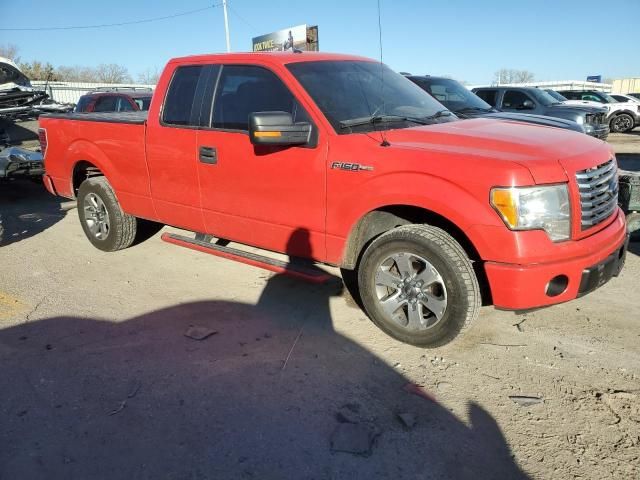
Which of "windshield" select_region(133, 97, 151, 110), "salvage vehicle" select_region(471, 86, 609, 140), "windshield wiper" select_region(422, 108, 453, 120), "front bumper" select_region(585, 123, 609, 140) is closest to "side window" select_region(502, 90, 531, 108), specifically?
"salvage vehicle" select_region(471, 86, 609, 140)

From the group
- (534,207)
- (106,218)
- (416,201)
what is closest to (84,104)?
(106,218)

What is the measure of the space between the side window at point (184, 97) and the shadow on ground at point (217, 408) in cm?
180

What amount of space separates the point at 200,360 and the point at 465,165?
6.89 ft

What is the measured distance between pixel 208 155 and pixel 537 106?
9693mm

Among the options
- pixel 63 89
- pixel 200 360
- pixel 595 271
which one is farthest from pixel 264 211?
pixel 63 89

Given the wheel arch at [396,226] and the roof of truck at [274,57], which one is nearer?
the wheel arch at [396,226]

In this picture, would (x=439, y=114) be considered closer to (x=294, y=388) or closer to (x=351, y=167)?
(x=351, y=167)

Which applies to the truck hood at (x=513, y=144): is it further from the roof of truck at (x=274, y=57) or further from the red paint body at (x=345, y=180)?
the roof of truck at (x=274, y=57)

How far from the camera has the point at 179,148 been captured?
4.46 m

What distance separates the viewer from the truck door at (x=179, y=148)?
174 inches

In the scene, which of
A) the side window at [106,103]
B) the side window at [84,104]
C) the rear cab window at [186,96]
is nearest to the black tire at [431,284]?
the rear cab window at [186,96]

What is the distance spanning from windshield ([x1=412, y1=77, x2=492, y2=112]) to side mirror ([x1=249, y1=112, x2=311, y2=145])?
5.49m

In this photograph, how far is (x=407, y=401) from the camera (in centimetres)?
288

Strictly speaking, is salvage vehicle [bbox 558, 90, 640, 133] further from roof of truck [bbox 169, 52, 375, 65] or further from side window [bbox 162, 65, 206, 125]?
side window [bbox 162, 65, 206, 125]
